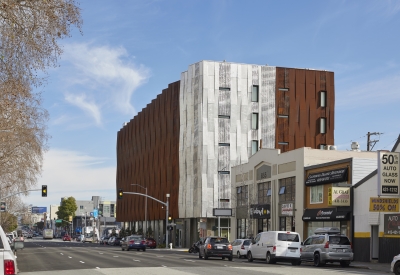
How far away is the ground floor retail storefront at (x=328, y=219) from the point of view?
48.0 meters

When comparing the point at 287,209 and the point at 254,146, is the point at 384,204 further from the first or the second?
the point at 254,146

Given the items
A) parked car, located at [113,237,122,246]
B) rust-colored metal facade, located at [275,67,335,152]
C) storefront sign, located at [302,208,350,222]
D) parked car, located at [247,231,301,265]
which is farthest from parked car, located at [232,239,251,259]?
parked car, located at [113,237,122,246]

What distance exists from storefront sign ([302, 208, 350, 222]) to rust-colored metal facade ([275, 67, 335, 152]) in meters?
32.8

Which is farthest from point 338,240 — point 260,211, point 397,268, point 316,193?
point 260,211

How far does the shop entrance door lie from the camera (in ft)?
144

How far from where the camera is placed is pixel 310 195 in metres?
54.5

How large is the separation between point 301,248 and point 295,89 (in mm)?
48023

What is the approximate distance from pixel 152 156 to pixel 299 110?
1125 inches

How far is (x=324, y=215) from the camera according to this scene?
166 ft

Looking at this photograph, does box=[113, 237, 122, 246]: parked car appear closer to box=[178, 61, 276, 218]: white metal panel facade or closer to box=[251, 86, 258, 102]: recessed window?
box=[178, 61, 276, 218]: white metal panel facade

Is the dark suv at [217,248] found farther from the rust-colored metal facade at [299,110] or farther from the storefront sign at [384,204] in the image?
the rust-colored metal facade at [299,110]

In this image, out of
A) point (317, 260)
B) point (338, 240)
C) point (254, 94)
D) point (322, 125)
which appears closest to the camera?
point (338, 240)

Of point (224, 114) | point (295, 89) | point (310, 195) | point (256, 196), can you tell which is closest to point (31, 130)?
point (310, 195)

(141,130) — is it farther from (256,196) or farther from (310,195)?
(310,195)
